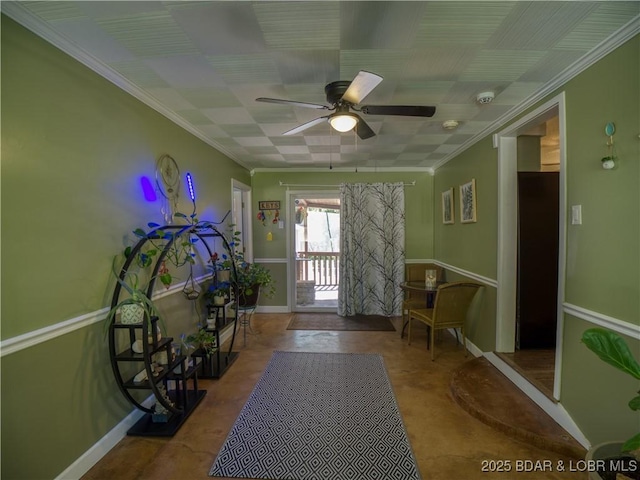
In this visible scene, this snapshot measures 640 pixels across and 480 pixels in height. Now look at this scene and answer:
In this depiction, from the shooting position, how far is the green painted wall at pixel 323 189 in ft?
15.1

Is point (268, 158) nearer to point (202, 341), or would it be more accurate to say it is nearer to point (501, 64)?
point (202, 341)

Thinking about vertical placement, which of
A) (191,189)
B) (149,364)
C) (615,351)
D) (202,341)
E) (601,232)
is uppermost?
(191,189)

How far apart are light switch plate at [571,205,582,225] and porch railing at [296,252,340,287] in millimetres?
3289

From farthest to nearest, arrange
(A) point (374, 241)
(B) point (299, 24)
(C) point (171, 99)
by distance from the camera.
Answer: (A) point (374, 241)
(C) point (171, 99)
(B) point (299, 24)

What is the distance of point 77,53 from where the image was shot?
1576 millimetres

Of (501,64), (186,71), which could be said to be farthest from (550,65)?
(186,71)

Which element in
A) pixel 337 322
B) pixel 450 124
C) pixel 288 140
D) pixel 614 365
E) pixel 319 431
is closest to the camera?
pixel 614 365

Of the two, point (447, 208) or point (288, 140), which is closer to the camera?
point (288, 140)

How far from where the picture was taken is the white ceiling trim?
4.66ft

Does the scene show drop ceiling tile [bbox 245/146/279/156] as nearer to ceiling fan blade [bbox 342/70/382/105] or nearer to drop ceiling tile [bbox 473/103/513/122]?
ceiling fan blade [bbox 342/70/382/105]

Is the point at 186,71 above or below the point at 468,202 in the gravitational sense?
above

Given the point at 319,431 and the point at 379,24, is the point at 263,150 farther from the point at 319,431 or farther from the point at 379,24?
the point at 319,431

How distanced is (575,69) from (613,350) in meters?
1.64

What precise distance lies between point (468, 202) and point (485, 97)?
140 cm
